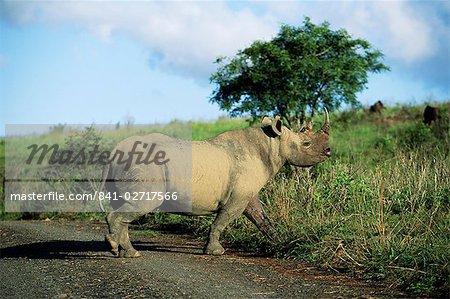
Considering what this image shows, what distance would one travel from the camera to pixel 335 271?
9352mm

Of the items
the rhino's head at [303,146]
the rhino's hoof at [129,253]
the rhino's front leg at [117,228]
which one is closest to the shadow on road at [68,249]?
the rhino's hoof at [129,253]

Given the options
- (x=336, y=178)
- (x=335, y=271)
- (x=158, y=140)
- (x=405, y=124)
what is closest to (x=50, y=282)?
(x=158, y=140)

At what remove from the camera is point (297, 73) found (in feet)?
78.8

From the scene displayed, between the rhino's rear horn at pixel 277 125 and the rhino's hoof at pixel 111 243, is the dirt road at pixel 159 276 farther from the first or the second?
the rhino's rear horn at pixel 277 125

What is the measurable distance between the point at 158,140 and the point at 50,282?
273 cm

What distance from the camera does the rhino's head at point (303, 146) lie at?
11.8m

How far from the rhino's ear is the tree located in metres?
12.5

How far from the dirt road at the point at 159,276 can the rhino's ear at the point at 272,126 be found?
1.96 meters

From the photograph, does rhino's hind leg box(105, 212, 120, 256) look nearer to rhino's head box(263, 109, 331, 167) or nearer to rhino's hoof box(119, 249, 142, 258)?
rhino's hoof box(119, 249, 142, 258)

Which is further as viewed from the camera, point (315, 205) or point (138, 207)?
point (315, 205)

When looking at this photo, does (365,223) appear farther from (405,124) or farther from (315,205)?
(405,124)

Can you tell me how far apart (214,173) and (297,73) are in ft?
45.2

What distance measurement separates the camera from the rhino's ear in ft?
37.9

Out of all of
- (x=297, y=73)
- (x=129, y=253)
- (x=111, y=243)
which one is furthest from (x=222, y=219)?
(x=297, y=73)
